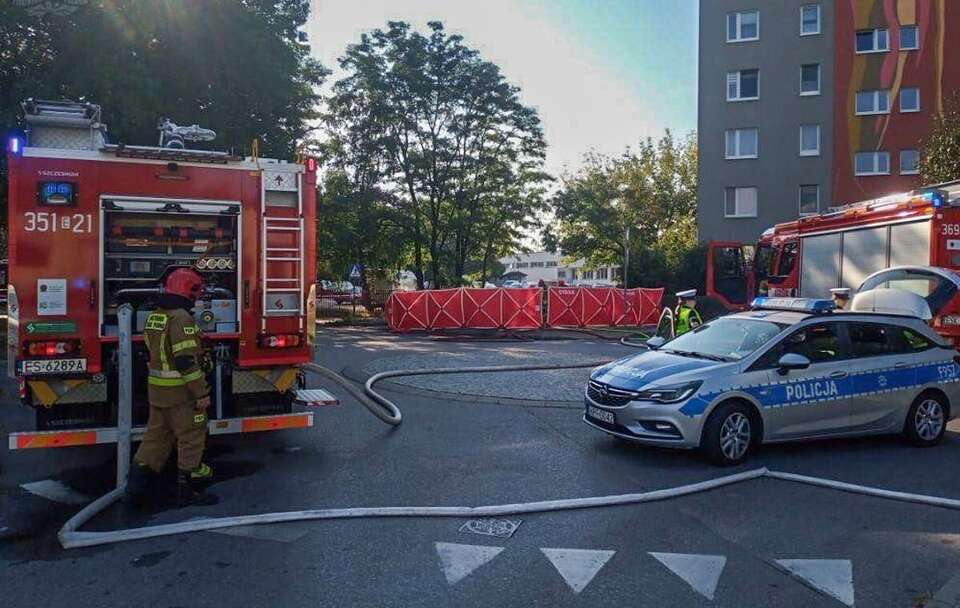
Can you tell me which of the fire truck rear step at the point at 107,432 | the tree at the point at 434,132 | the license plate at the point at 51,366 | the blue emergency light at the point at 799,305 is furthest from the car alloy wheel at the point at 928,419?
the tree at the point at 434,132

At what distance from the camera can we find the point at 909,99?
3322 centimetres

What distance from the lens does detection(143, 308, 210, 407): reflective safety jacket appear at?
5824 millimetres

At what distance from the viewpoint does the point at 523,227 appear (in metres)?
30.4

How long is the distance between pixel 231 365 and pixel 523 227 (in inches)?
946

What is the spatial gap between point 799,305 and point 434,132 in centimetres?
2234

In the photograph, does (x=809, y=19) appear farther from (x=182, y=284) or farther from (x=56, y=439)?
(x=56, y=439)

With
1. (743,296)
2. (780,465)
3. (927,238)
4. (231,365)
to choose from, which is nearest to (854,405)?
(780,465)

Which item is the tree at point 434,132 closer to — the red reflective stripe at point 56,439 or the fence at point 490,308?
the fence at point 490,308

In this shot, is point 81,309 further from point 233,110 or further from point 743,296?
point 743,296

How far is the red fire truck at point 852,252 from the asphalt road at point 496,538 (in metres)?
4.23

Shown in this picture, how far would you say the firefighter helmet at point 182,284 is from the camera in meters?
Answer: 6.02

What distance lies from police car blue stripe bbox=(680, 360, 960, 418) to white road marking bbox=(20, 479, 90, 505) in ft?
17.1

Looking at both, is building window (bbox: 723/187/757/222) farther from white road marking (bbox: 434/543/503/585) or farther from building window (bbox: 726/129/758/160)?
→ white road marking (bbox: 434/543/503/585)

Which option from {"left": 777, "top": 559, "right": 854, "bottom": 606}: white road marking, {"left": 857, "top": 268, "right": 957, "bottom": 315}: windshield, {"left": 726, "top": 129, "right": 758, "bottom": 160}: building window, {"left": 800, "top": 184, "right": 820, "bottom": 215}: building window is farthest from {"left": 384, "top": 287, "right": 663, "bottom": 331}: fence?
{"left": 777, "top": 559, "right": 854, "bottom": 606}: white road marking
